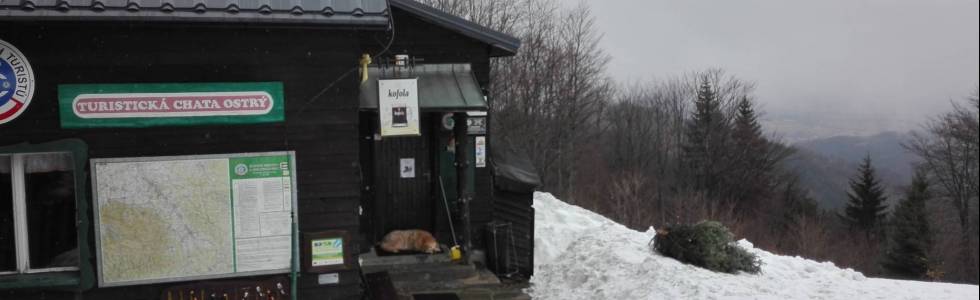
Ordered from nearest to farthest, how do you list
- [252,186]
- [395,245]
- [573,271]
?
[252,186] < [395,245] < [573,271]

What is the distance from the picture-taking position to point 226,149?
628 cm

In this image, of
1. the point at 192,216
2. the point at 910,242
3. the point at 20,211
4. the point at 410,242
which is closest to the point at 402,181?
the point at 410,242

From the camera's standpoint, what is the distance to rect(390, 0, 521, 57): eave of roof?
9.91 metres

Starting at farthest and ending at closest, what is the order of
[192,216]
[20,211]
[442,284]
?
1. [442,284]
2. [192,216]
3. [20,211]

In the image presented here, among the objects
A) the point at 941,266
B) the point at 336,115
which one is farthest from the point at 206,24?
the point at 941,266

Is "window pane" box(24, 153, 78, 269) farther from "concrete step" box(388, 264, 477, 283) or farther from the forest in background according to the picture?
the forest in background

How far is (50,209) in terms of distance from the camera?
602cm

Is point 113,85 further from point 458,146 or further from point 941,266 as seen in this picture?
point 941,266

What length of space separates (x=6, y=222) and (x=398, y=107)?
3.95m

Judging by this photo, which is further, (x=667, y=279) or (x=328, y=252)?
(x=667, y=279)

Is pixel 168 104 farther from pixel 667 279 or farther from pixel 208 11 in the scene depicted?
pixel 667 279

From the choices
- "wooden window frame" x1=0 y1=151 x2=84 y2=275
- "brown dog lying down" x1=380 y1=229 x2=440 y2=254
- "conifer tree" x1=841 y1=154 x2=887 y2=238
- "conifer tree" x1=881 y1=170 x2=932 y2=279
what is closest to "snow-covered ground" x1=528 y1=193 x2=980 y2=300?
"brown dog lying down" x1=380 y1=229 x2=440 y2=254

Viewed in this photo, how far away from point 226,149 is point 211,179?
0.98ft

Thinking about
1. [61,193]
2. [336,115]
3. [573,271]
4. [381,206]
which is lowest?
[573,271]
